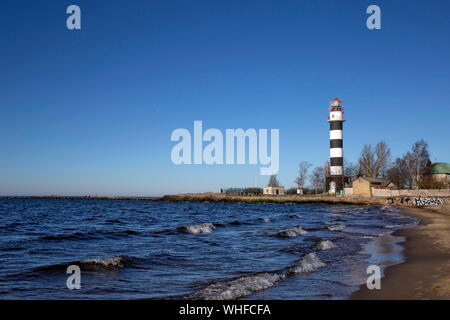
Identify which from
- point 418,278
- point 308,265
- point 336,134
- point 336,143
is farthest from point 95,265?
point 336,134

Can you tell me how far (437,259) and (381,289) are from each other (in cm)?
514

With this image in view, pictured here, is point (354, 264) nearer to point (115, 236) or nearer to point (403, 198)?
point (115, 236)

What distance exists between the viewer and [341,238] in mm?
20094

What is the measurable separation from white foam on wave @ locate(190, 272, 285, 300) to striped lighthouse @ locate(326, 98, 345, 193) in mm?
68198

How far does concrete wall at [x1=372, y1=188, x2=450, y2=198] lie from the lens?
6600cm

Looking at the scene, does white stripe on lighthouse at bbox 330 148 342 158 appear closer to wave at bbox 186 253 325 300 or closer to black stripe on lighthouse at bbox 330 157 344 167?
black stripe on lighthouse at bbox 330 157 344 167

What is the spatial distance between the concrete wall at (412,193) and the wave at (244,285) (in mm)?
65051

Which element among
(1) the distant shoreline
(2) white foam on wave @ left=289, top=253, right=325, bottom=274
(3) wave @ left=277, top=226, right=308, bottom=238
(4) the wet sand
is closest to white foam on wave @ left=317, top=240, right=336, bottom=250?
(4) the wet sand

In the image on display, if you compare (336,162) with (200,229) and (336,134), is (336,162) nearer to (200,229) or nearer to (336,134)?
(336,134)

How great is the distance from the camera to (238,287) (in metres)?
9.02

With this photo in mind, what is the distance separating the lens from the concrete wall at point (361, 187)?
74031mm
